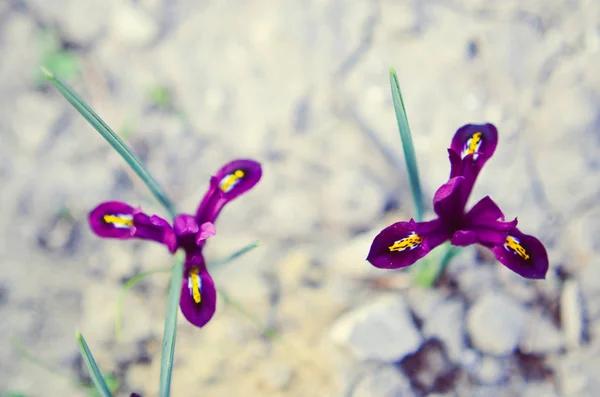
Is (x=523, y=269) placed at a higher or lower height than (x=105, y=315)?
lower

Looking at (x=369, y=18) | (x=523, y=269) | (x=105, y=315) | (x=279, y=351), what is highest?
(x=369, y=18)

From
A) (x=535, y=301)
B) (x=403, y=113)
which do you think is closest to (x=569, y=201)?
(x=535, y=301)

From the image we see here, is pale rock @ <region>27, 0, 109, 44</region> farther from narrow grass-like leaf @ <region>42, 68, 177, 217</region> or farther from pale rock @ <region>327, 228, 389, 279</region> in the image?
pale rock @ <region>327, 228, 389, 279</region>

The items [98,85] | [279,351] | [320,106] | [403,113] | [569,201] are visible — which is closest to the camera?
[403,113]

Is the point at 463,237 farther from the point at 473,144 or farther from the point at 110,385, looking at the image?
the point at 110,385

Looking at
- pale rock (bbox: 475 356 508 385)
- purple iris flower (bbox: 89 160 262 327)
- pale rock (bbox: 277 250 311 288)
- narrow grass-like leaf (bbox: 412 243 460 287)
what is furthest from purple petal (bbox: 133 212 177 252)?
pale rock (bbox: 475 356 508 385)

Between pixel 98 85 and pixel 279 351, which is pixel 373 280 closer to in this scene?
pixel 279 351
